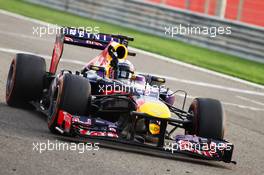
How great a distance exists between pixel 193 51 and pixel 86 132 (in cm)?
1660

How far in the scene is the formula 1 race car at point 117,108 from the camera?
978 centimetres

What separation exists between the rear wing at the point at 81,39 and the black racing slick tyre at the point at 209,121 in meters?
2.33

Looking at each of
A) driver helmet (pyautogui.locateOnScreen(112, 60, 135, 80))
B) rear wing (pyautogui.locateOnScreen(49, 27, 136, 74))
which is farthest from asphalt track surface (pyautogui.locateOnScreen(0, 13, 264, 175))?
driver helmet (pyautogui.locateOnScreen(112, 60, 135, 80))

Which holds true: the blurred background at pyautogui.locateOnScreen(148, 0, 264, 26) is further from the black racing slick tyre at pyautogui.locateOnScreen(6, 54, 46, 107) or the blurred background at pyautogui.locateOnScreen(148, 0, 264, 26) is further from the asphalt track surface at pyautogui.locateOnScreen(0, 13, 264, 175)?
the black racing slick tyre at pyautogui.locateOnScreen(6, 54, 46, 107)

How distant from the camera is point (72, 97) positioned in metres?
10.0

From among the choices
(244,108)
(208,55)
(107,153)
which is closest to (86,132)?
(107,153)

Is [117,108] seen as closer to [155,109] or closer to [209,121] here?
[155,109]

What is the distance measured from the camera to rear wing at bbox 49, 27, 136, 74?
12148 millimetres

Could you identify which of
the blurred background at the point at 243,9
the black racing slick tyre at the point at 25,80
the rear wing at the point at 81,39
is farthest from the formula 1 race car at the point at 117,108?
the blurred background at the point at 243,9

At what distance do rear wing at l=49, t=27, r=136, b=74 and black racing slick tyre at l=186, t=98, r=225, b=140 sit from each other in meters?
2.33

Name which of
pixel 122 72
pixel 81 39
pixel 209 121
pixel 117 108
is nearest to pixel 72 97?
pixel 117 108

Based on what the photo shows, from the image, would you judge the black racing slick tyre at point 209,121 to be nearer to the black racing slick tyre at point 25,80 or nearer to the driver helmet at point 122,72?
the driver helmet at point 122,72

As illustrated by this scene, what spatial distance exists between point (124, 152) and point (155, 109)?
2.12 ft

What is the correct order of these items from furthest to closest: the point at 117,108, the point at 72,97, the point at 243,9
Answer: the point at 243,9
the point at 117,108
the point at 72,97
